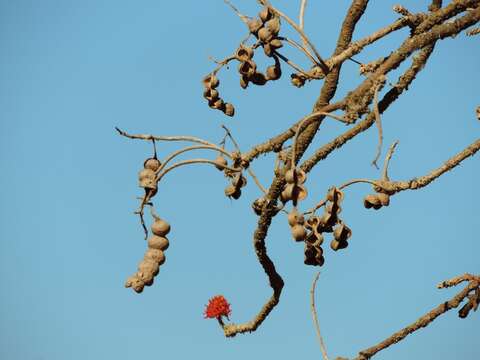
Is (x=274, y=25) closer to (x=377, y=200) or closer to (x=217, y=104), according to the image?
(x=217, y=104)

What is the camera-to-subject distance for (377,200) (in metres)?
4.02

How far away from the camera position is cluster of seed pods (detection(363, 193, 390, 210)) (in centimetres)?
400

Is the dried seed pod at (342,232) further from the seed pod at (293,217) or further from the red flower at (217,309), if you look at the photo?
the red flower at (217,309)

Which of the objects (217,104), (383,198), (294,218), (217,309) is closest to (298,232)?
(294,218)

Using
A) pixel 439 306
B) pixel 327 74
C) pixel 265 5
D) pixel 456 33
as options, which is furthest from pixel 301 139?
pixel 439 306

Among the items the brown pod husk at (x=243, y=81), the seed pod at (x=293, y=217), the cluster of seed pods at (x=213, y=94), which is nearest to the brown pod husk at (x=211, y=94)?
the cluster of seed pods at (x=213, y=94)

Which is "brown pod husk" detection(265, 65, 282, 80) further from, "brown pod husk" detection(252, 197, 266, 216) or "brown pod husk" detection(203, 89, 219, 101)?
"brown pod husk" detection(252, 197, 266, 216)

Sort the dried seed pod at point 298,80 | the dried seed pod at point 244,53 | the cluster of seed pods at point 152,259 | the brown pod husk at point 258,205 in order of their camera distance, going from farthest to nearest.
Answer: the dried seed pod at point 298,80 → the brown pod husk at point 258,205 → the dried seed pod at point 244,53 → the cluster of seed pods at point 152,259

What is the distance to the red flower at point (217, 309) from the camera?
572 cm

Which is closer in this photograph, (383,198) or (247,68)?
(383,198)

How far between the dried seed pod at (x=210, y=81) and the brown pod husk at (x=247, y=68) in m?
0.32

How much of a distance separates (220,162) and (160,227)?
2.04 ft

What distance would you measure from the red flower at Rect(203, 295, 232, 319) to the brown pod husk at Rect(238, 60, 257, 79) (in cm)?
203

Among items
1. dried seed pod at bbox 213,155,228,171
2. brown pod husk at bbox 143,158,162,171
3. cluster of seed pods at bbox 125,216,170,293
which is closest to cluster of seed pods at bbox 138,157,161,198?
brown pod husk at bbox 143,158,162,171
